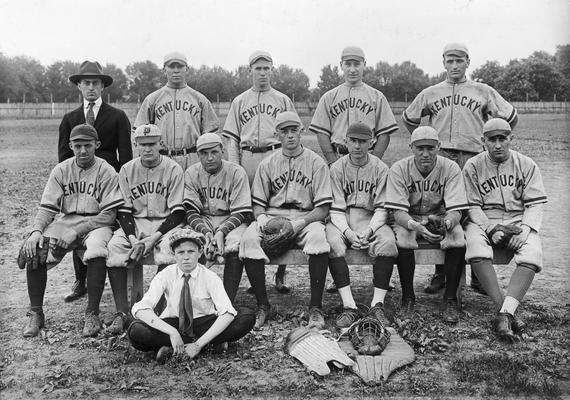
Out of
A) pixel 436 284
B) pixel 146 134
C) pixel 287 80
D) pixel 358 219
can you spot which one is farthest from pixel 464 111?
pixel 287 80

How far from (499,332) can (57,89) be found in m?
64.0

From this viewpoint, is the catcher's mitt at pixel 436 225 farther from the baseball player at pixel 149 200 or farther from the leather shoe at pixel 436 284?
the baseball player at pixel 149 200

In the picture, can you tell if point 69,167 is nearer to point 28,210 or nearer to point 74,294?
point 74,294

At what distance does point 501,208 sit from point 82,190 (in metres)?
3.82

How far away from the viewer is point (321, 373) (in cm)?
404

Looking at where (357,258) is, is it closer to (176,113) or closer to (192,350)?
(192,350)

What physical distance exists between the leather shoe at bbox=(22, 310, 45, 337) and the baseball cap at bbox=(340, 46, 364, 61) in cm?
374

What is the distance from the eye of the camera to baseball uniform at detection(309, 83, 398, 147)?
20.3ft

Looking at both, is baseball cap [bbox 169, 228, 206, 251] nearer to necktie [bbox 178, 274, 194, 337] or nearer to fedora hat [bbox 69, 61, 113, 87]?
necktie [bbox 178, 274, 194, 337]

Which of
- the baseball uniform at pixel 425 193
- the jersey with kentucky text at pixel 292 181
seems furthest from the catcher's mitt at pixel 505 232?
the jersey with kentucky text at pixel 292 181

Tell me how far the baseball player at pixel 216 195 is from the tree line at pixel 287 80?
4062cm

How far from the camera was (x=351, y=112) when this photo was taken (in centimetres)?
621

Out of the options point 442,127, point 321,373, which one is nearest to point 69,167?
point 321,373

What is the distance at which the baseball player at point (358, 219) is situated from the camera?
519 centimetres
